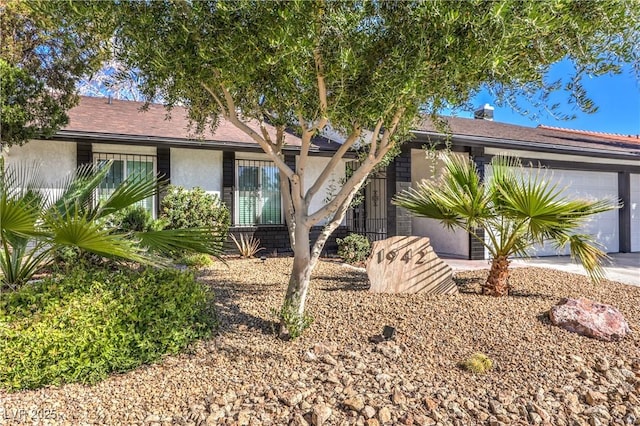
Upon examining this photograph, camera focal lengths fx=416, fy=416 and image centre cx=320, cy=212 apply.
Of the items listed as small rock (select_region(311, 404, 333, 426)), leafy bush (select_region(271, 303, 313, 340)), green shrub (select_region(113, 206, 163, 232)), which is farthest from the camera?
green shrub (select_region(113, 206, 163, 232))

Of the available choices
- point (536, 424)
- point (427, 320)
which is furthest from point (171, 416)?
point (427, 320)

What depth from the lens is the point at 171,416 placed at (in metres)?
2.97

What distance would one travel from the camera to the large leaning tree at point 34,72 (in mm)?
5797

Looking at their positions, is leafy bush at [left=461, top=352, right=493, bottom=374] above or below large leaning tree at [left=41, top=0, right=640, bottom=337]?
below

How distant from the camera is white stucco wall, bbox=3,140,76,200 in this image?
877 cm

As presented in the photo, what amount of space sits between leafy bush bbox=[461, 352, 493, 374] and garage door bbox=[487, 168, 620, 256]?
9648mm

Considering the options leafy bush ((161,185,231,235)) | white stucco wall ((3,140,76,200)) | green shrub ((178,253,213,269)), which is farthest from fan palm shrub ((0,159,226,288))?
white stucco wall ((3,140,76,200))

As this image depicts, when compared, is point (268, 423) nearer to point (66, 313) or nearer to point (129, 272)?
point (66, 313)

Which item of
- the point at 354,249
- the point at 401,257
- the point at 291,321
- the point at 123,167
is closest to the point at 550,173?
the point at 354,249

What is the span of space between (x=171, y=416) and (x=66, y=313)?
1.30 m

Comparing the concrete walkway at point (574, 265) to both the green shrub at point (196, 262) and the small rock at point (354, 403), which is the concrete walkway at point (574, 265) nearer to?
the green shrub at point (196, 262)

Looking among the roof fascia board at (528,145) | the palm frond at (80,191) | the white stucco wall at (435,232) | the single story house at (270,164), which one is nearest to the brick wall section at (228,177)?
the single story house at (270,164)

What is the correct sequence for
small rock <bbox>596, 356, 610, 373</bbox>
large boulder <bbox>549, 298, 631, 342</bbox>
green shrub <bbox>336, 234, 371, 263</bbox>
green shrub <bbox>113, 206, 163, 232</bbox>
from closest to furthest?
small rock <bbox>596, 356, 610, 373</bbox>
large boulder <bbox>549, 298, 631, 342</bbox>
green shrub <bbox>113, 206, 163, 232</bbox>
green shrub <bbox>336, 234, 371, 263</bbox>

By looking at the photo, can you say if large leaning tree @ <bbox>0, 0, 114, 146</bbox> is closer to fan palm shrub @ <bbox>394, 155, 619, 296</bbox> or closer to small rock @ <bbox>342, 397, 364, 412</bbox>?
small rock @ <bbox>342, 397, 364, 412</bbox>
